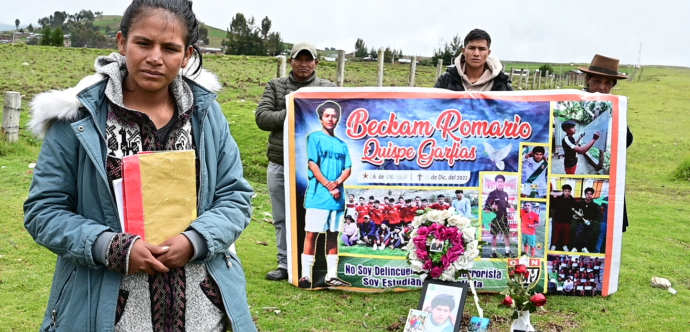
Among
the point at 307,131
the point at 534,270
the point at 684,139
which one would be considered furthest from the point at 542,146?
the point at 684,139

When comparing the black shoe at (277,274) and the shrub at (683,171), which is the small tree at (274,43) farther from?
the black shoe at (277,274)

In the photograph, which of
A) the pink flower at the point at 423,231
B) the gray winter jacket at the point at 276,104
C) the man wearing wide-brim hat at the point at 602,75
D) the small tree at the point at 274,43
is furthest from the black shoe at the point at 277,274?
the small tree at the point at 274,43

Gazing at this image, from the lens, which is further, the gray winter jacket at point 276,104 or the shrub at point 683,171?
the shrub at point 683,171

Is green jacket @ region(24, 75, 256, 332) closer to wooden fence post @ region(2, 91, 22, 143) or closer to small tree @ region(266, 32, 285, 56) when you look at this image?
wooden fence post @ region(2, 91, 22, 143)

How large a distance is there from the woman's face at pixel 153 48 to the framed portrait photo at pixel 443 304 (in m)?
2.49

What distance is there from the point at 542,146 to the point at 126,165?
13.4 ft

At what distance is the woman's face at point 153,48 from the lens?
6.33 feet

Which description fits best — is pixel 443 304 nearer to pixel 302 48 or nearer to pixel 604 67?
pixel 302 48

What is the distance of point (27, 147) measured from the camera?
10172 mm

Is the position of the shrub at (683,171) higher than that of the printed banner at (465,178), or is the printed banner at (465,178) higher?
the printed banner at (465,178)

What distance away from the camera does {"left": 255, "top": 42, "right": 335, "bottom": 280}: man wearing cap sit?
542cm

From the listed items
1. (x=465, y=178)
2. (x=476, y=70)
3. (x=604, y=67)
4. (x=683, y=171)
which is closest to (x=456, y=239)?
(x=465, y=178)

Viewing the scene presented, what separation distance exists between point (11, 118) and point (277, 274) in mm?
6462

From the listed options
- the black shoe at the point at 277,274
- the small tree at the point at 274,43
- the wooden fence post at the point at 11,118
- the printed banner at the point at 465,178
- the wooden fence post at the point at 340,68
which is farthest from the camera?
the small tree at the point at 274,43
